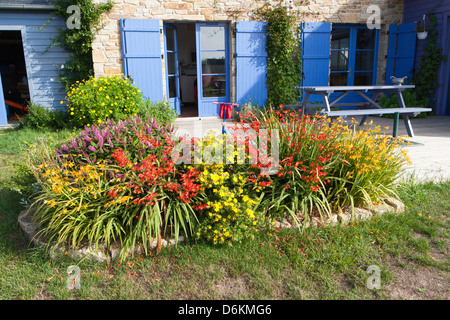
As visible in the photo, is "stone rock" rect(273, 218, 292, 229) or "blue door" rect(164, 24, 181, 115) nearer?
"stone rock" rect(273, 218, 292, 229)

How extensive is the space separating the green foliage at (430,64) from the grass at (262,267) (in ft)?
21.0

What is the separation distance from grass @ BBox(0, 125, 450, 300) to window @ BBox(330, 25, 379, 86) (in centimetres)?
663

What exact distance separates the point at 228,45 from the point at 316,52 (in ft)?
6.78

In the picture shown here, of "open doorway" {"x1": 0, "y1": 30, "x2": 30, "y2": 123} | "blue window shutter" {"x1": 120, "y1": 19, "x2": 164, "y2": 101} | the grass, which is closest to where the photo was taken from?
the grass

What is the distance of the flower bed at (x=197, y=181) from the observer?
2322mm

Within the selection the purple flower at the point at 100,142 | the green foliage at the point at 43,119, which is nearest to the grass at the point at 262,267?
the purple flower at the point at 100,142

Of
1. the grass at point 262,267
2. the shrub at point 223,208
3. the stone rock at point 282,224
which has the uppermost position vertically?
the shrub at point 223,208

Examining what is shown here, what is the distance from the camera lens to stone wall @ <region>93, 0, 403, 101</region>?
22.6ft

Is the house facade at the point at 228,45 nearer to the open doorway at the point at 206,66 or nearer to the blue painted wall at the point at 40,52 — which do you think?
the open doorway at the point at 206,66

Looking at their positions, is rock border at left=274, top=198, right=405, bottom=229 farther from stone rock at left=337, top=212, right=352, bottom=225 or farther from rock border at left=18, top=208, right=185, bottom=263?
rock border at left=18, top=208, right=185, bottom=263

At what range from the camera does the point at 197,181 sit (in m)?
2.53

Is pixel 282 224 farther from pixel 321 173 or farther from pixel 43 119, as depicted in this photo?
pixel 43 119

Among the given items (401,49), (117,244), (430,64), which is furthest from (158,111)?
(430,64)

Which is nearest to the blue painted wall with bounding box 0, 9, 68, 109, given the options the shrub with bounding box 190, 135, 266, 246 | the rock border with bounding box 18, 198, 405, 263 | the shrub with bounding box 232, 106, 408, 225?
the rock border with bounding box 18, 198, 405, 263
